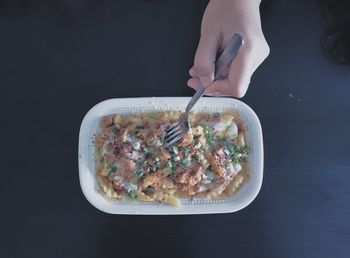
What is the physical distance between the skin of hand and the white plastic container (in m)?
0.18

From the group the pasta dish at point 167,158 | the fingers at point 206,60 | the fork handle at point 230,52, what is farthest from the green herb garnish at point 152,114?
the fork handle at point 230,52

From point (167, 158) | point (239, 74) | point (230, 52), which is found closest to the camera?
point (230, 52)

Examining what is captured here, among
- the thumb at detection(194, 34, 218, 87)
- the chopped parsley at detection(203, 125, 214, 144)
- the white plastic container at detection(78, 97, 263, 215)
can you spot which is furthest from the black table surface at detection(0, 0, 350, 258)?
the thumb at detection(194, 34, 218, 87)

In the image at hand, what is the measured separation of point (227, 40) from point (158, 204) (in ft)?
1.82

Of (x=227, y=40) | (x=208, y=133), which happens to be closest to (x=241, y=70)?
(x=227, y=40)

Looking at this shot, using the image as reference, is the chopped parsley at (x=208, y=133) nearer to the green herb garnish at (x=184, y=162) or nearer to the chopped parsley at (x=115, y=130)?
the green herb garnish at (x=184, y=162)

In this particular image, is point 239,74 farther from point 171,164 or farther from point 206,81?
point 171,164

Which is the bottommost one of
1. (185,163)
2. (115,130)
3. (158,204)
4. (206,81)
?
(158,204)

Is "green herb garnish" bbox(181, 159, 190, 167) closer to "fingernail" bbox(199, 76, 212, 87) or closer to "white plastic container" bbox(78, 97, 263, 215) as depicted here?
"white plastic container" bbox(78, 97, 263, 215)

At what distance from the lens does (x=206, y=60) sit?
0.99m

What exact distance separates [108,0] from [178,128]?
20.7 inches
